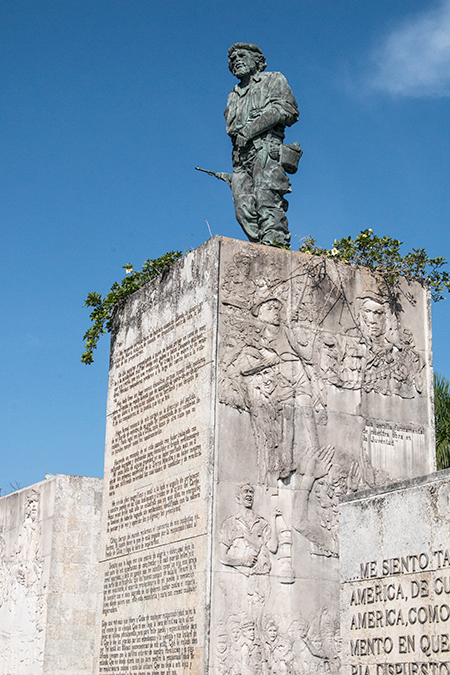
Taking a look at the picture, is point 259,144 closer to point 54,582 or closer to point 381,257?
point 381,257

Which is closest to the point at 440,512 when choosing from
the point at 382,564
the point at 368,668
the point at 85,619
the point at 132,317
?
the point at 382,564

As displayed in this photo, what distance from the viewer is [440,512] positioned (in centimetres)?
827

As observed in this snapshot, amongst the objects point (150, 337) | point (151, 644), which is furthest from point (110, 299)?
point (151, 644)

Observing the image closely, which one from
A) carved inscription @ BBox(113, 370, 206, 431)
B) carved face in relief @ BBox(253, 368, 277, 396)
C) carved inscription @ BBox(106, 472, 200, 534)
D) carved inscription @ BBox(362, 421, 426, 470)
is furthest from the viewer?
carved inscription @ BBox(362, 421, 426, 470)

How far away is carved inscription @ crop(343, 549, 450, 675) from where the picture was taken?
8117 millimetres

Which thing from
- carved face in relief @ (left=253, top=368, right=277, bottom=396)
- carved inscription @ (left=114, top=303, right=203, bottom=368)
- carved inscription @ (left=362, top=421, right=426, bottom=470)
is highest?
carved inscription @ (left=114, top=303, right=203, bottom=368)

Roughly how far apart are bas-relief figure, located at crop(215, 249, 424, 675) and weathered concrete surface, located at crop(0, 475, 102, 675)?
7158 millimetres

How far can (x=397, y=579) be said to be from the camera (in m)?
8.60

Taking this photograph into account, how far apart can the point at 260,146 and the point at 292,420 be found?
4.46m

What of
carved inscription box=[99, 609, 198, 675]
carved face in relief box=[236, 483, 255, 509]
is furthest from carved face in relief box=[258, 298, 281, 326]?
carved inscription box=[99, 609, 198, 675]

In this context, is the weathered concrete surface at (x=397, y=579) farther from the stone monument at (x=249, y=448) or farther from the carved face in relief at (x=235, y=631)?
the stone monument at (x=249, y=448)

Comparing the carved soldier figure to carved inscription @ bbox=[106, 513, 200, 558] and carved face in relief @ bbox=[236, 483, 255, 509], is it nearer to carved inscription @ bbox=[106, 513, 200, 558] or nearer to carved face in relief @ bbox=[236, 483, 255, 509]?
carved face in relief @ bbox=[236, 483, 255, 509]

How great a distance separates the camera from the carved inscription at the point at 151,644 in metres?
11.7

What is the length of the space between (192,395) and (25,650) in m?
8.50
